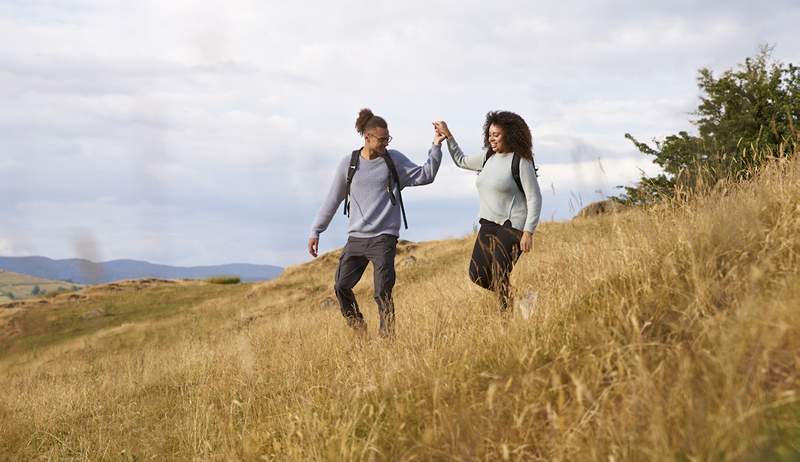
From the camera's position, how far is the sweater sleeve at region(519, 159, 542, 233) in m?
5.98

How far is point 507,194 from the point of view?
6277 millimetres

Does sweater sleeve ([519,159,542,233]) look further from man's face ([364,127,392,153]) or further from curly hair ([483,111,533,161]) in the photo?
man's face ([364,127,392,153])

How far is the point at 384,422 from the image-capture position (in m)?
3.75

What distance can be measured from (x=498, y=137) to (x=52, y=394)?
256 inches

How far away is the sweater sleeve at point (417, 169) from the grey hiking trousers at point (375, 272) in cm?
63

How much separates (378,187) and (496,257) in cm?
153

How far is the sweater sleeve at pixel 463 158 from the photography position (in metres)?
6.65

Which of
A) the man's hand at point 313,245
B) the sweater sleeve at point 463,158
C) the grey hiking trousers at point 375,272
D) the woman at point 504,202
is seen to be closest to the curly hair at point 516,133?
A: the woman at point 504,202

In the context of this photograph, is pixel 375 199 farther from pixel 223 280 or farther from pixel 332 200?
pixel 223 280

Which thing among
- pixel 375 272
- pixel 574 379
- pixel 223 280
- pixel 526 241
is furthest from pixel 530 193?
pixel 223 280

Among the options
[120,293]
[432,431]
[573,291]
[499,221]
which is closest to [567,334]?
[573,291]

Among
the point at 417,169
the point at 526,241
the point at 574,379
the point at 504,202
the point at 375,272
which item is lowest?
the point at 574,379

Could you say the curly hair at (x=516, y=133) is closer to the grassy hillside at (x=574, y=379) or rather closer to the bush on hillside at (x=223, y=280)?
the grassy hillside at (x=574, y=379)

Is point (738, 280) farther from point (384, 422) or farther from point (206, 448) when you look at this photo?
point (206, 448)
